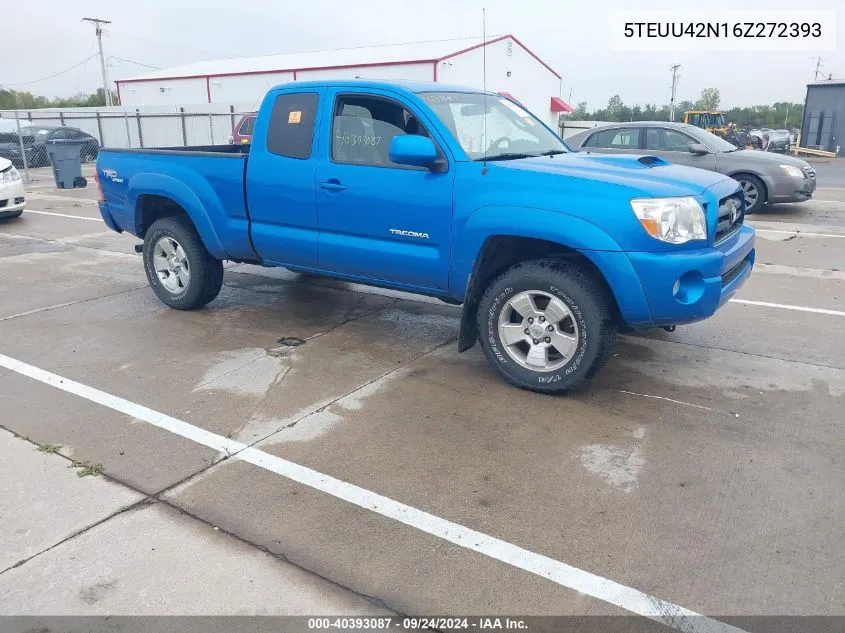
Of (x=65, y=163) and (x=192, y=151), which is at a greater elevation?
(x=192, y=151)

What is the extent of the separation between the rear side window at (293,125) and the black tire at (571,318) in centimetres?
187

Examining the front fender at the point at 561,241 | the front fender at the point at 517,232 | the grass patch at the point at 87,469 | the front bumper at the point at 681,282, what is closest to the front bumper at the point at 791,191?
the front bumper at the point at 681,282

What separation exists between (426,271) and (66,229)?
8.71 meters

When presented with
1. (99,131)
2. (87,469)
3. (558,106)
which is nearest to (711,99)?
(558,106)

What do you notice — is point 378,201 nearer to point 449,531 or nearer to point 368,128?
point 368,128

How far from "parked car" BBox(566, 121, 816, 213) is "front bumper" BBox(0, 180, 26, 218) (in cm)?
940

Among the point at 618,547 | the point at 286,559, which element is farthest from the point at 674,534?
the point at 286,559

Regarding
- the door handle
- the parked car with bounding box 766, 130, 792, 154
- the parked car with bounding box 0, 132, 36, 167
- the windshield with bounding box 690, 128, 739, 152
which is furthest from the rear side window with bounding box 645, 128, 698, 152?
the parked car with bounding box 766, 130, 792, 154

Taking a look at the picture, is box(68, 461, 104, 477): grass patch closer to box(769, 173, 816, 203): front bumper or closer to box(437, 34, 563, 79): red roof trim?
box(769, 173, 816, 203): front bumper

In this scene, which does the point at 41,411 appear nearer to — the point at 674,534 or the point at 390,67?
the point at 674,534

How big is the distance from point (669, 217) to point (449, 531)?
7.32 feet

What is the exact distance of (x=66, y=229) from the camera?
11281mm

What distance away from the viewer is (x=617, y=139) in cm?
1260

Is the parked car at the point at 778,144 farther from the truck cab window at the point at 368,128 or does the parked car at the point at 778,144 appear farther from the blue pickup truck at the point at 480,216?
the truck cab window at the point at 368,128
